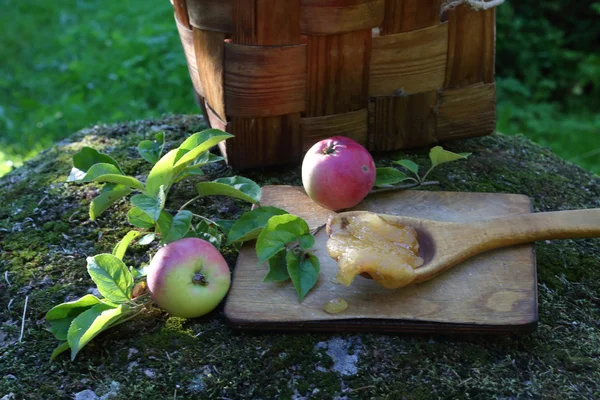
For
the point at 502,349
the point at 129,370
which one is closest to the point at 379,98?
the point at 502,349

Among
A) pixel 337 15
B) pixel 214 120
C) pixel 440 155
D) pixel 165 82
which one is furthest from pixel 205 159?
pixel 165 82

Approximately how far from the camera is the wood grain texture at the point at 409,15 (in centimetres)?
167

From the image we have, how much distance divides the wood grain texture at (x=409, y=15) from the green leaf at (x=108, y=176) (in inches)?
28.7

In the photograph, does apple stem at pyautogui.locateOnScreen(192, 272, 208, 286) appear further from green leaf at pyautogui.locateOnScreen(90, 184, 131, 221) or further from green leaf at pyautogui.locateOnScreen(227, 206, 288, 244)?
green leaf at pyautogui.locateOnScreen(90, 184, 131, 221)

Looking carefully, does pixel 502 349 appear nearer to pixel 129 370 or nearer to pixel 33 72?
pixel 129 370

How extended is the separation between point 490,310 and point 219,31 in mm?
898

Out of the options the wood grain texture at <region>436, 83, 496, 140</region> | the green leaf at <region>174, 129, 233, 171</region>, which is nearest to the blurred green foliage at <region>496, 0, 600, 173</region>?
the wood grain texture at <region>436, 83, 496, 140</region>

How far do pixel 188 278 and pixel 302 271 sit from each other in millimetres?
217

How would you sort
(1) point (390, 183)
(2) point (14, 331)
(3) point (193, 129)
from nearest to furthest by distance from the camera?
1. (2) point (14, 331)
2. (1) point (390, 183)
3. (3) point (193, 129)

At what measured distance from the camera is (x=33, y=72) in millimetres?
4305

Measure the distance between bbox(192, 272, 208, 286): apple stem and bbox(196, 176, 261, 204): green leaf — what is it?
23 cm

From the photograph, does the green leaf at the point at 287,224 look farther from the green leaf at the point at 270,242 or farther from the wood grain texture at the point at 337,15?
the wood grain texture at the point at 337,15

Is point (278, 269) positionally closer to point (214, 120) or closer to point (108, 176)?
point (108, 176)

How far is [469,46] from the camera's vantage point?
6.02 ft
